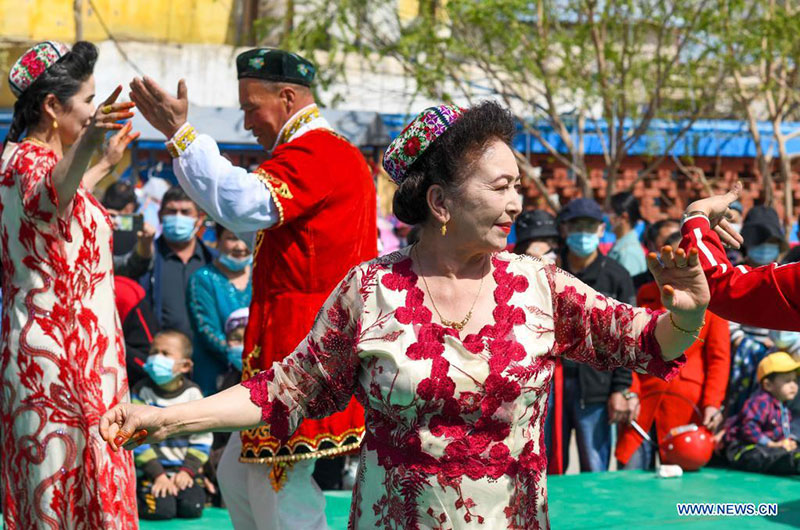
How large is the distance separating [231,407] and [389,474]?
441 millimetres

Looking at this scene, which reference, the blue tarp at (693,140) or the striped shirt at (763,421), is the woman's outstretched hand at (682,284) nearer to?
the striped shirt at (763,421)

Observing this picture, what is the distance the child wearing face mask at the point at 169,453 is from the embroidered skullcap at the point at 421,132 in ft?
10.3

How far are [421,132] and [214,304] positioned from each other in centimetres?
399

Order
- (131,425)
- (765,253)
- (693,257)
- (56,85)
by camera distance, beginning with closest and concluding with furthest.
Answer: (693,257) → (131,425) → (56,85) → (765,253)

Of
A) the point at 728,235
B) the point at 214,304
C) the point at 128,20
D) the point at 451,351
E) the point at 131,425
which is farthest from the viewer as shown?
the point at 128,20

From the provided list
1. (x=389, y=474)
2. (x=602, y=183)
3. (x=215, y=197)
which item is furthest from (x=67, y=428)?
(x=602, y=183)

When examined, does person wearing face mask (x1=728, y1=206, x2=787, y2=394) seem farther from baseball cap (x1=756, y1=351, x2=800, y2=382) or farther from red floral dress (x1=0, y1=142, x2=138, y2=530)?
red floral dress (x1=0, y1=142, x2=138, y2=530)

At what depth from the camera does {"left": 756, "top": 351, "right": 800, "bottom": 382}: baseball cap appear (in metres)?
6.60

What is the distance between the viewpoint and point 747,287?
335cm

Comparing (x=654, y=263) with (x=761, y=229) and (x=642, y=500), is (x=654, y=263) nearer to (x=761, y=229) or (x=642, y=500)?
(x=642, y=500)

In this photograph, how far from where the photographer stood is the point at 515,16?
995 cm

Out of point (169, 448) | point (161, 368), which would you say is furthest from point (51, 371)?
point (169, 448)

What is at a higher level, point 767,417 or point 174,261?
point 174,261

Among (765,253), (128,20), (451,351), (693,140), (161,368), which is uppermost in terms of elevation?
(128,20)
